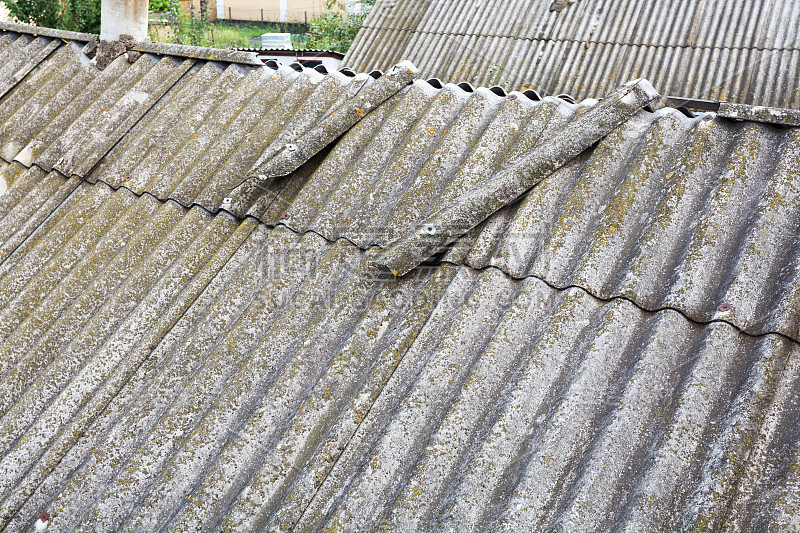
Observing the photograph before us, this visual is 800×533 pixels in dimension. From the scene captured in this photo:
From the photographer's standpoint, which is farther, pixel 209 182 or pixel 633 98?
pixel 209 182

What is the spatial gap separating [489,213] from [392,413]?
0.97m

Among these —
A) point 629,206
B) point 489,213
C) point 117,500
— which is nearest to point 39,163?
point 117,500

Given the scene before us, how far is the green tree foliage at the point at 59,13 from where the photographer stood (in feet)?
33.1

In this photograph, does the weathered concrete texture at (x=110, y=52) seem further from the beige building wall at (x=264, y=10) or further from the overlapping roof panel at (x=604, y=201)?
the beige building wall at (x=264, y=10)

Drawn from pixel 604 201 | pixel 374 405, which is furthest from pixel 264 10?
pixel 374 405

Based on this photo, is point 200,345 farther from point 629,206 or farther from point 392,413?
point 629,206

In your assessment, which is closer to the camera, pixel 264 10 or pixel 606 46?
pixel 606 46

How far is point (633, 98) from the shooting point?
2855 mm

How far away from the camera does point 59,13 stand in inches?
408

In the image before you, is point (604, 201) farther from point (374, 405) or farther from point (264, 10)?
point (264, 10)

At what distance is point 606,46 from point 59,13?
9.12 m

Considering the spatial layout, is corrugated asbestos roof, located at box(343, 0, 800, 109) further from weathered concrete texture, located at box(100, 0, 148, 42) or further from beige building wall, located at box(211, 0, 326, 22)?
beige building wall, located at box(211, 0, 326, 22)

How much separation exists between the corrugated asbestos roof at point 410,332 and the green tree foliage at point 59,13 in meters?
8.25

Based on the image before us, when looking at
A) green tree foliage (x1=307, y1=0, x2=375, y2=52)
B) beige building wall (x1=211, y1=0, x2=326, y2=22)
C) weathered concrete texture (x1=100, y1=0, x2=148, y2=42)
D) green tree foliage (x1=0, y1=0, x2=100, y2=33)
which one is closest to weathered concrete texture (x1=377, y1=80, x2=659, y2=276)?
weathered concrete texture (x1=100, y1=0, x2=148, y2=42)
